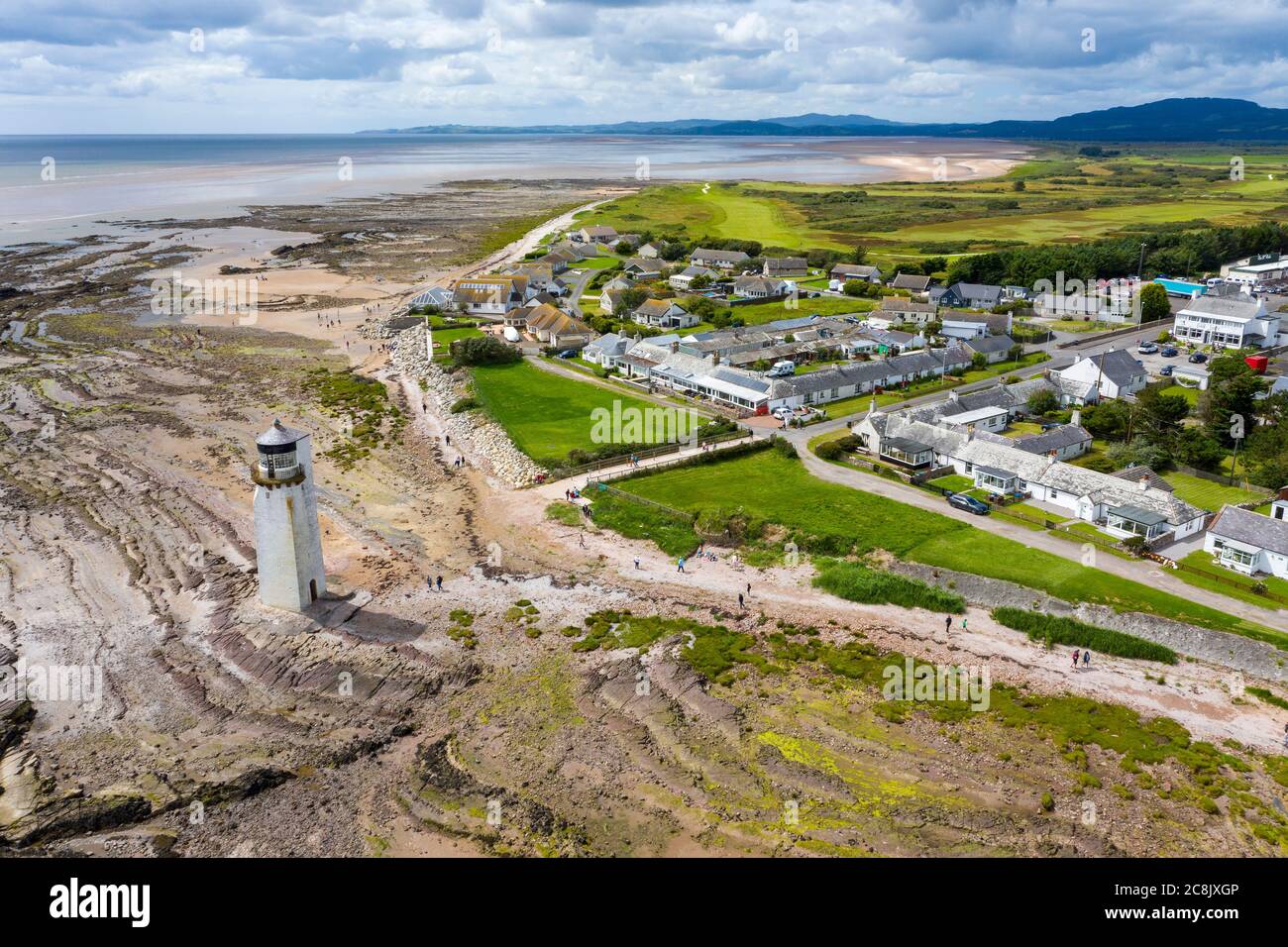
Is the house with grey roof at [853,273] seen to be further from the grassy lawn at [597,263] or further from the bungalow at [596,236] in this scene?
the bungalow at [596,236]

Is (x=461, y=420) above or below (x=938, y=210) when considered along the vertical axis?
below

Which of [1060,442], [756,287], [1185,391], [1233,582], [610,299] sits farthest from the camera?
[756,287]

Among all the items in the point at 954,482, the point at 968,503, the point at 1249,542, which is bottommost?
the point at 1249,542

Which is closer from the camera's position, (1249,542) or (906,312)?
(1249,542)

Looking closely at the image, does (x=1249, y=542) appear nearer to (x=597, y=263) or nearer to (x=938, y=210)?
(x=597, y=263)

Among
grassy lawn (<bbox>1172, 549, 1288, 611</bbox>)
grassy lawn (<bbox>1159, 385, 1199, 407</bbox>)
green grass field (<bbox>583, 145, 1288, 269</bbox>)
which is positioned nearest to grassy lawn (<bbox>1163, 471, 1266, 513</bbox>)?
grassy lawn (<bbox>1172, 549, 1288, 611</bbox>)

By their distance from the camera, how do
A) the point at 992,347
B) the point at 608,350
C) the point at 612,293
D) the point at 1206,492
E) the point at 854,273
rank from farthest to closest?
the point at 854,273, the point at 612,293, the point at 992,347, the point at 608,350, the point at 1206,492

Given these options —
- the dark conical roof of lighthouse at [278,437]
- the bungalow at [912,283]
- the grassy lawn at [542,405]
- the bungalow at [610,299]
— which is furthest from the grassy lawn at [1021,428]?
the bungalow at [610,299]

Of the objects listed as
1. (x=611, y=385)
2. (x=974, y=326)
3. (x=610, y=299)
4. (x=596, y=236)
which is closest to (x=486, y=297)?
(x=610, y=299)
